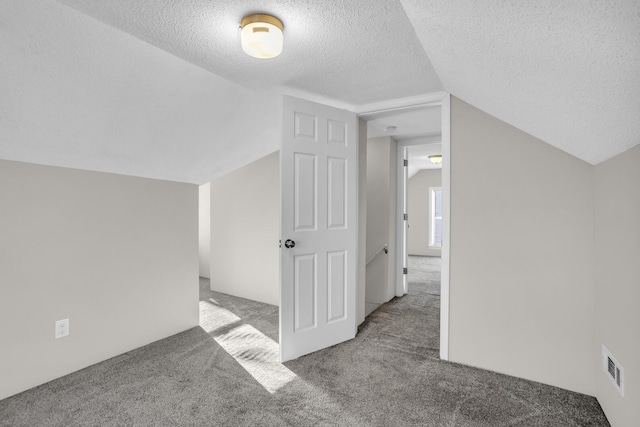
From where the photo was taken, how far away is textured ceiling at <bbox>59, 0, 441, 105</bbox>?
4.84ft

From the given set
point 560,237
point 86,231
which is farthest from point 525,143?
point 86,231

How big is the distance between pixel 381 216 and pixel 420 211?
479cm

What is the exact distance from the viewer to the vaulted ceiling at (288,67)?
1.10 meters

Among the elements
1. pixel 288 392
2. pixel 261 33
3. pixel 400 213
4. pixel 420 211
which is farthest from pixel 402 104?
pixel 420 211

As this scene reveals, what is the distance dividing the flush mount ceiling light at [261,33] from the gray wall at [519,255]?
1.51 m

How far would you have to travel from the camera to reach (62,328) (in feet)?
7.30

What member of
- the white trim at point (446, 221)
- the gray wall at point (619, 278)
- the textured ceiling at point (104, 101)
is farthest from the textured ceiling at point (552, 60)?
the textured ceiling at point (104, 101)

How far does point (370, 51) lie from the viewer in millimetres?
1923

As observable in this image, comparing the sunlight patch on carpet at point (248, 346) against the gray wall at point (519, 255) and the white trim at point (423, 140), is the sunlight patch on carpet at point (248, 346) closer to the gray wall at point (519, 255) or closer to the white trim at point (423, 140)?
the gray wall at point (519, 255)

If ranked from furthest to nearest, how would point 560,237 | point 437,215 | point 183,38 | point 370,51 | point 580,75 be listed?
1. point 437,215
2. point 560,237
3. point 370,51
4. point 183,38
5. point 580,75

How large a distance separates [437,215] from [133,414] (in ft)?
25.7

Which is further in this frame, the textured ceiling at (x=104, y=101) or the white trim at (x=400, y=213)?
the white trim at (x=400, y=213)

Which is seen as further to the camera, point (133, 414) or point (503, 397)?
point (503, 397)

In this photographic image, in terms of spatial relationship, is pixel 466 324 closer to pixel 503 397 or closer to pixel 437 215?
pixel 503 397
